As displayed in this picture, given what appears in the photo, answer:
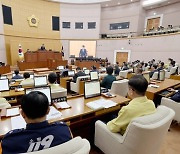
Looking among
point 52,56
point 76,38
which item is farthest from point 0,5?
point 76,38

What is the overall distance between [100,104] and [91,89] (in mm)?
436

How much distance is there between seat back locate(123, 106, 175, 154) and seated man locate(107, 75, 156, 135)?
0.37ft

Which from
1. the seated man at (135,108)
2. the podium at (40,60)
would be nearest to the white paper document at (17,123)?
the seated man at (135,108)

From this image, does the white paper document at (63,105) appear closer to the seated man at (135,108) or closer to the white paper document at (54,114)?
the white paper document at (54,114)

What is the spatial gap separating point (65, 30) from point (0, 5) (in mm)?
5830

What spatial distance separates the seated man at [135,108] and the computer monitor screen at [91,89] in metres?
0.95

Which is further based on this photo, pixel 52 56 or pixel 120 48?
pixel 120 48

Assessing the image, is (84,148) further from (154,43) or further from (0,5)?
(0,5)

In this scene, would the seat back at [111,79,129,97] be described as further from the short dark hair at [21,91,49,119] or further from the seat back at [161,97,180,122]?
the short dark hair at [21,91,49,119]

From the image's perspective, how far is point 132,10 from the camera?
1335 cm

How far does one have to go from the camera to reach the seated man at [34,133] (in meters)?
0.89

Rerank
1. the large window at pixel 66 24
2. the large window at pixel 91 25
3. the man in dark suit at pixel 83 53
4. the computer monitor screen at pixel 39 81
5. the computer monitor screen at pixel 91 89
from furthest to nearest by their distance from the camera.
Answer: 1. the large window at pixel 91 25
2. the large window at pixel 66 24
3. the man in dark suit at pixel 83 53
4. the computer monitor screen at pixel 39 81
5. the computer monitor screen at pixel 91 89

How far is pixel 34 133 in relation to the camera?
0.91 metres

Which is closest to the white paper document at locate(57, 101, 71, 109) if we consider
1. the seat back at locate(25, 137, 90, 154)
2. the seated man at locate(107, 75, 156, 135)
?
the seated man at locate(107, 75, 156, 135)
